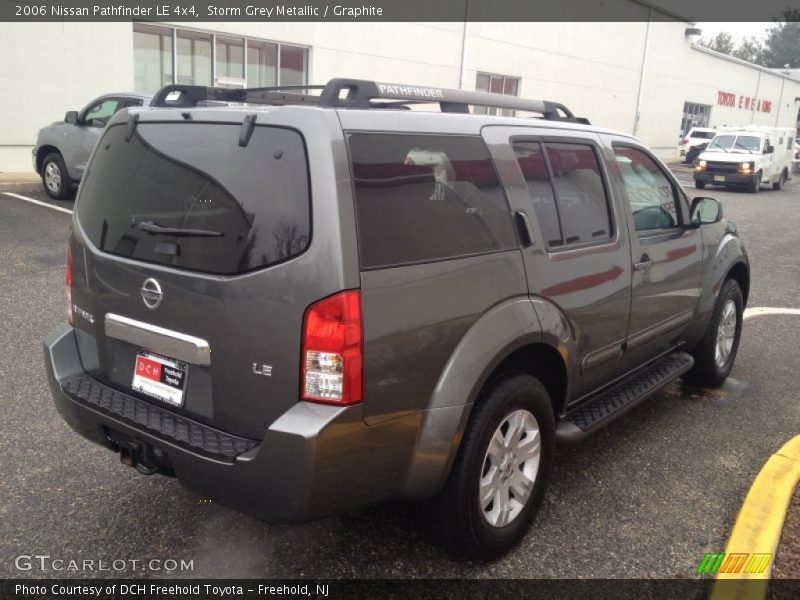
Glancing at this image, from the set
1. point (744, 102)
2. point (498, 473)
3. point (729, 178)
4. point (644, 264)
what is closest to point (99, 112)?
point (644, 264)

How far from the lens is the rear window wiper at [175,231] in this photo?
2.66 meters

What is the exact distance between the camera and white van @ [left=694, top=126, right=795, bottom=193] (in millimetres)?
23281

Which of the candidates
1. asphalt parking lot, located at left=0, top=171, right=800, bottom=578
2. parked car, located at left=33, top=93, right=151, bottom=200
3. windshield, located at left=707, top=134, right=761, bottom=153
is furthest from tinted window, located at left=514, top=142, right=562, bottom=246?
windshield, located at left=707, top=134, right=761, bottom=153

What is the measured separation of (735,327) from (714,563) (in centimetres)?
273

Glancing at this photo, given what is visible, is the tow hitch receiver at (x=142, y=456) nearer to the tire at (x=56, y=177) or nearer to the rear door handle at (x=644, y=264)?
the rear door handle at (x=644, y=264)

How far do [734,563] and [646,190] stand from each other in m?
2.12

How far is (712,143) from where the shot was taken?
24516mm

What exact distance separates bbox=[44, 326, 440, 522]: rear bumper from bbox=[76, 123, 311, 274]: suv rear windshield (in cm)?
58

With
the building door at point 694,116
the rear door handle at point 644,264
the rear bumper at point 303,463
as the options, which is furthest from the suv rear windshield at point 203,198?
the building door at point 694,116

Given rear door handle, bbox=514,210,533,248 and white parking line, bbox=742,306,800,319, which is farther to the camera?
white parking line, bbox=742,306,800,319

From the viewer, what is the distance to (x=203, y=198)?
270 centimetres

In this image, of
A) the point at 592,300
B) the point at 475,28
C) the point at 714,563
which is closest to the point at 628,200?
the point at 592,300

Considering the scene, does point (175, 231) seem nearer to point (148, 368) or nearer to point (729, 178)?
point (148, 368)

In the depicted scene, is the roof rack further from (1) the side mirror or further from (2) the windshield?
(2) the windshield
